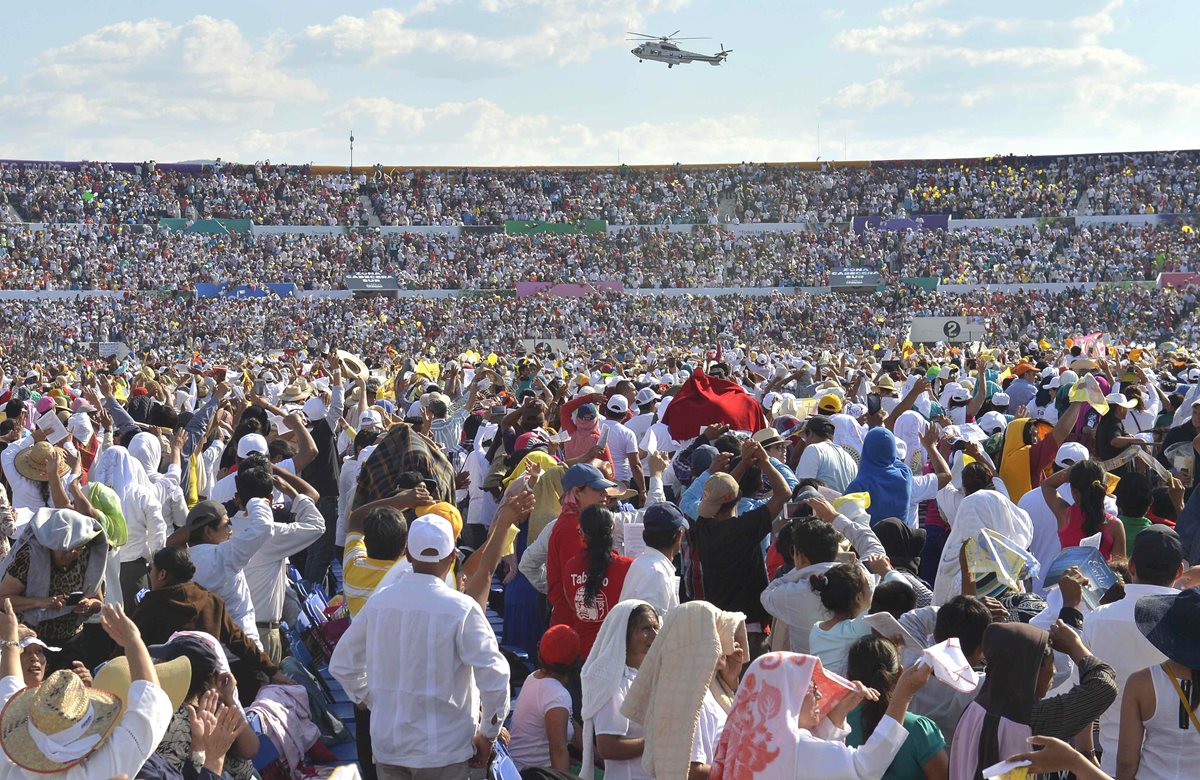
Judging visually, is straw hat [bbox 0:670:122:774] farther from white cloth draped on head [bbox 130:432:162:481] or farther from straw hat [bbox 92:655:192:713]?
white cloth draped on head [bbox 130:432:162:481]

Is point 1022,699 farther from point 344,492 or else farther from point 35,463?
point 344,492

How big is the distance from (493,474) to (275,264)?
37.4m

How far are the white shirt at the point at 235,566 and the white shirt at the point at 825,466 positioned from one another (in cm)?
308

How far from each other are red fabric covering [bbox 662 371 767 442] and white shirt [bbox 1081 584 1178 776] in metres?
5.11

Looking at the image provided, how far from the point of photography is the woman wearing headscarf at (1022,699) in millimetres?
3473

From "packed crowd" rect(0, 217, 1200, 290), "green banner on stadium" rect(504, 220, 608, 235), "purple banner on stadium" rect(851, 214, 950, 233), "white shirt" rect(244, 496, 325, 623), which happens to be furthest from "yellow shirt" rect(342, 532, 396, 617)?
"purple banner on stadium" rect(851, 214, 950, 233)

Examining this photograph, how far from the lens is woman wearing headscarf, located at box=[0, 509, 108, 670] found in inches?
198

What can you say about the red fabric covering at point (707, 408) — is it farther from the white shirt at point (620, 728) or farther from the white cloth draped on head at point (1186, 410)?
the white shirt at point (620, 728)

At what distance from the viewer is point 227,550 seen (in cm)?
541

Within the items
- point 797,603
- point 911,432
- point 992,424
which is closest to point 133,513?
point 797,603

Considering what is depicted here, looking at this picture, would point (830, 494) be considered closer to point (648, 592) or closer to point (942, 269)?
point (648, 592)

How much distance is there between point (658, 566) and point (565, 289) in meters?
39.2

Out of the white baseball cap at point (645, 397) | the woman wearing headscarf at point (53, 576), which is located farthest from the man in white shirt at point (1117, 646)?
the white baseball cap at point (645, 397)

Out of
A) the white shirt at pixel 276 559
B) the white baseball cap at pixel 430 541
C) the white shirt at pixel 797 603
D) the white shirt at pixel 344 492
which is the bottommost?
the white shirt at pixel 344 492
